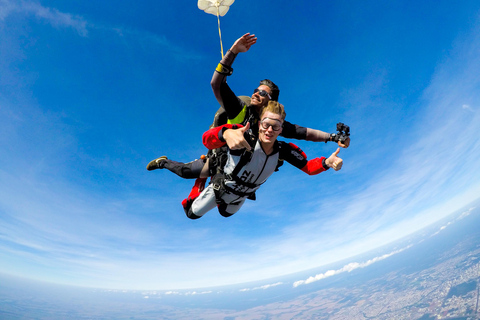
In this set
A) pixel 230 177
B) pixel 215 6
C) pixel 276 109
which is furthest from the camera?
pixel 215 6

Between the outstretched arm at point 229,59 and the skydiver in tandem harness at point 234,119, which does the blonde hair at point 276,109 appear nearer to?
the skydiver in tandem harness at point 234,119

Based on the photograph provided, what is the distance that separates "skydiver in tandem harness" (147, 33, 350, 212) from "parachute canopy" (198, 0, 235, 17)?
4.42 ft

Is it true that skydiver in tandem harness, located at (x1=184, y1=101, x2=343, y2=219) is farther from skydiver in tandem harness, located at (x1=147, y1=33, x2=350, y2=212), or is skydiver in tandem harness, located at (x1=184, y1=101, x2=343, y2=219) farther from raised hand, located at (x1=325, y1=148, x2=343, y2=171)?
skydiver in tandem harness, located at (x1=147, y1=33, x2=350, y2=212)

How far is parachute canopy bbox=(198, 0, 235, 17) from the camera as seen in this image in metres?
3.10

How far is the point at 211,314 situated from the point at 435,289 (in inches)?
6757

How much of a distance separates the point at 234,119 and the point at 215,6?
1.88 meters

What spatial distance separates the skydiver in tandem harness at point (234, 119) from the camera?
2297 mm

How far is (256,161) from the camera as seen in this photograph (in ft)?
8.69

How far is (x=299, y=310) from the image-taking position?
16350cm

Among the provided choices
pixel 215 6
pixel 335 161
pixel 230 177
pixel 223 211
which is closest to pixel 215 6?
pixel 215 6

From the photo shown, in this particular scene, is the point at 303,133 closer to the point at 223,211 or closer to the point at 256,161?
the point at 256,161

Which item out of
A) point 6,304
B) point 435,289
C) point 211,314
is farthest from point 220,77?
point 6,304

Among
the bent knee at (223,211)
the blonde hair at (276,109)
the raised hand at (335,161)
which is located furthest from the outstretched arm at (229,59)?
the bent knee at (223,211)

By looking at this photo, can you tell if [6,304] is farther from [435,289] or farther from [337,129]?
[435,289]
